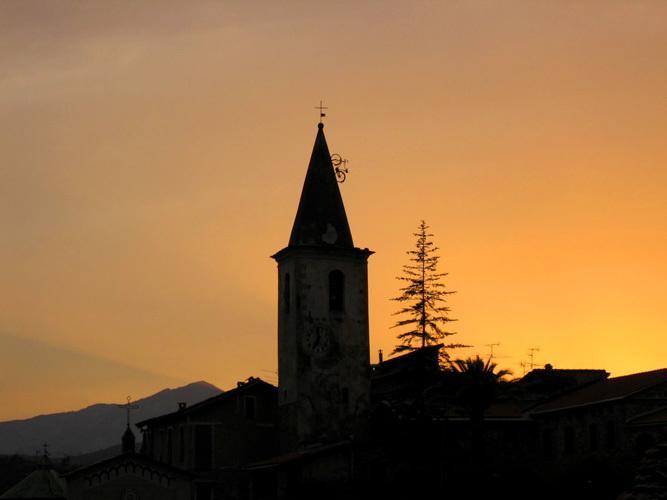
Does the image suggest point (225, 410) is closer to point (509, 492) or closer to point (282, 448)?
point (282, 448)

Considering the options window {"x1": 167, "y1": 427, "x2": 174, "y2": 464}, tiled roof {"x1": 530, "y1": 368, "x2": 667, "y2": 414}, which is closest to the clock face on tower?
window {"x1": 167, "y1": 427, "x2": 174, "y2": 464}

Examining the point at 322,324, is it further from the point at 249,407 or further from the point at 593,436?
the point at 593,436

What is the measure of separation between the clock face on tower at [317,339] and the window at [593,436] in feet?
44.6

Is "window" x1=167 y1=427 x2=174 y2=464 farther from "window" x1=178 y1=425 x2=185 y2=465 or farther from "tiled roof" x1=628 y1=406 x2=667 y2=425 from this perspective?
"tiled roof" x1=628 y1=406 x2=667 y2=425

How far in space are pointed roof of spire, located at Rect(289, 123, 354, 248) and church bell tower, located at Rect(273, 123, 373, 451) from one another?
51 millimetres

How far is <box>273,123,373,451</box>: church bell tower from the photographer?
6241cm

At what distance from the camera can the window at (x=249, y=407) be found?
65625 mm

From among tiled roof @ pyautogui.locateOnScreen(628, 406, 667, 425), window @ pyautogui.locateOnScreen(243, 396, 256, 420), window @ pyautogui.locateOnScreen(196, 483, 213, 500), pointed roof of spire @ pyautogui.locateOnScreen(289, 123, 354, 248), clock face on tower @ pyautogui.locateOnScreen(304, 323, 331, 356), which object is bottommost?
window @ pyautogui.locateOnScreen(196, 483, 213, 500)

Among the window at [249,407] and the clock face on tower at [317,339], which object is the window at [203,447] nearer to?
the window at [249,407]

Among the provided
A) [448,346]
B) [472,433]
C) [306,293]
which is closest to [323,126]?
[306,293]

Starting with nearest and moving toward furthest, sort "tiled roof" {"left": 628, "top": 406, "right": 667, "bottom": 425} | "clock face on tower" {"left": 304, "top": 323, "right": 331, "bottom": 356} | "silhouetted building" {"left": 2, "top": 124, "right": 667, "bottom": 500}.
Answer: "tiled roof" {"left": 628, "top": 406, "right": 667, "bottom": 425} → "silhouetted building" {"left": 2, "top": 124, "right": 667, "bottom": 500} → "clock face on tower" {"left": 304, "top": 323, "right": 331, "bottom": 356}

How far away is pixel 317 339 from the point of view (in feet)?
207

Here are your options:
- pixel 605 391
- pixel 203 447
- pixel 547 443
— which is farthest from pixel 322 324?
pixel 605 391

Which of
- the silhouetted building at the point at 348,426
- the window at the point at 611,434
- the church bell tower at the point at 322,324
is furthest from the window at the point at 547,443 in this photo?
the church bell tower at the point at 322,324
